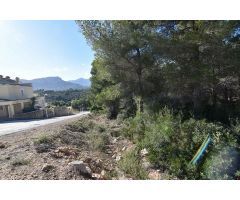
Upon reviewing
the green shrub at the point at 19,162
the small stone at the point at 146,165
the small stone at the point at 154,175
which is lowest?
the small stone at the point at 154,175

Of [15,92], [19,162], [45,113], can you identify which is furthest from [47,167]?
[15,92]

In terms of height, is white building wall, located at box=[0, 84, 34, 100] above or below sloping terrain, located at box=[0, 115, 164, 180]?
above

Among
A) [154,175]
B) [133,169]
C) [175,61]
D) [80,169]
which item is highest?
[175,61]

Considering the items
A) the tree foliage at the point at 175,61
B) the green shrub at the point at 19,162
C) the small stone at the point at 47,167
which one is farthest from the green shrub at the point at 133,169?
the tree foliage at the point at 175,61

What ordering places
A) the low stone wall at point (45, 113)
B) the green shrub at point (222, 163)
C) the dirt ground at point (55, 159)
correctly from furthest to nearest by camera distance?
the low stone wall at point (45, 113), the green shrub at point (222, 163), the dirt ground at point (55, 159)

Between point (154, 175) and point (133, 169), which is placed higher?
point (133, 169)

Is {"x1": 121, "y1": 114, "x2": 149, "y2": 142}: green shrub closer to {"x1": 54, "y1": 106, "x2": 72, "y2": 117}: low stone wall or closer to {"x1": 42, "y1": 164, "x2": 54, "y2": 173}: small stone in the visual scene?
{"x1": 42, "y1": 164, "x2": 54, "y2": 173}: small stone

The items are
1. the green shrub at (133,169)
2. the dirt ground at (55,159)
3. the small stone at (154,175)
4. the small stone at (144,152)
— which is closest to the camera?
the dirt ground at (55,159)

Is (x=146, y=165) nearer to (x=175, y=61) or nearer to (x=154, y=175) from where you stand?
(x=154, y=175)

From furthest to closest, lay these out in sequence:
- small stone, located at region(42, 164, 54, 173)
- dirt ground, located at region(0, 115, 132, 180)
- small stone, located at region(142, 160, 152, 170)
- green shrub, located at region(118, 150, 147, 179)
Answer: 1. small stone, located at region(142, 160, 152, 170)
2. green shrub, located at region(118, 150, 147, 179)
3. small stone, located at region(42, 164, 54, 173)
4. dirt ground, located at region(0, 115, 132, 180)

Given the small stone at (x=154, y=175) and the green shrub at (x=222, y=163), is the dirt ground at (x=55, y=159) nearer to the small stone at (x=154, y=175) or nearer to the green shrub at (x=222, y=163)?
the small stone at (x=154, y=175)

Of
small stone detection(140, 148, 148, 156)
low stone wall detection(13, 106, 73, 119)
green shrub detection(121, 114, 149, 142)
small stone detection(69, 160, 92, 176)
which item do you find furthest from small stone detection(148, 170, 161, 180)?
low stone wall detection(13, 106, 73, 119)

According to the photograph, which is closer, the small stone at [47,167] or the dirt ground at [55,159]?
the dirt ground at [55,159]
